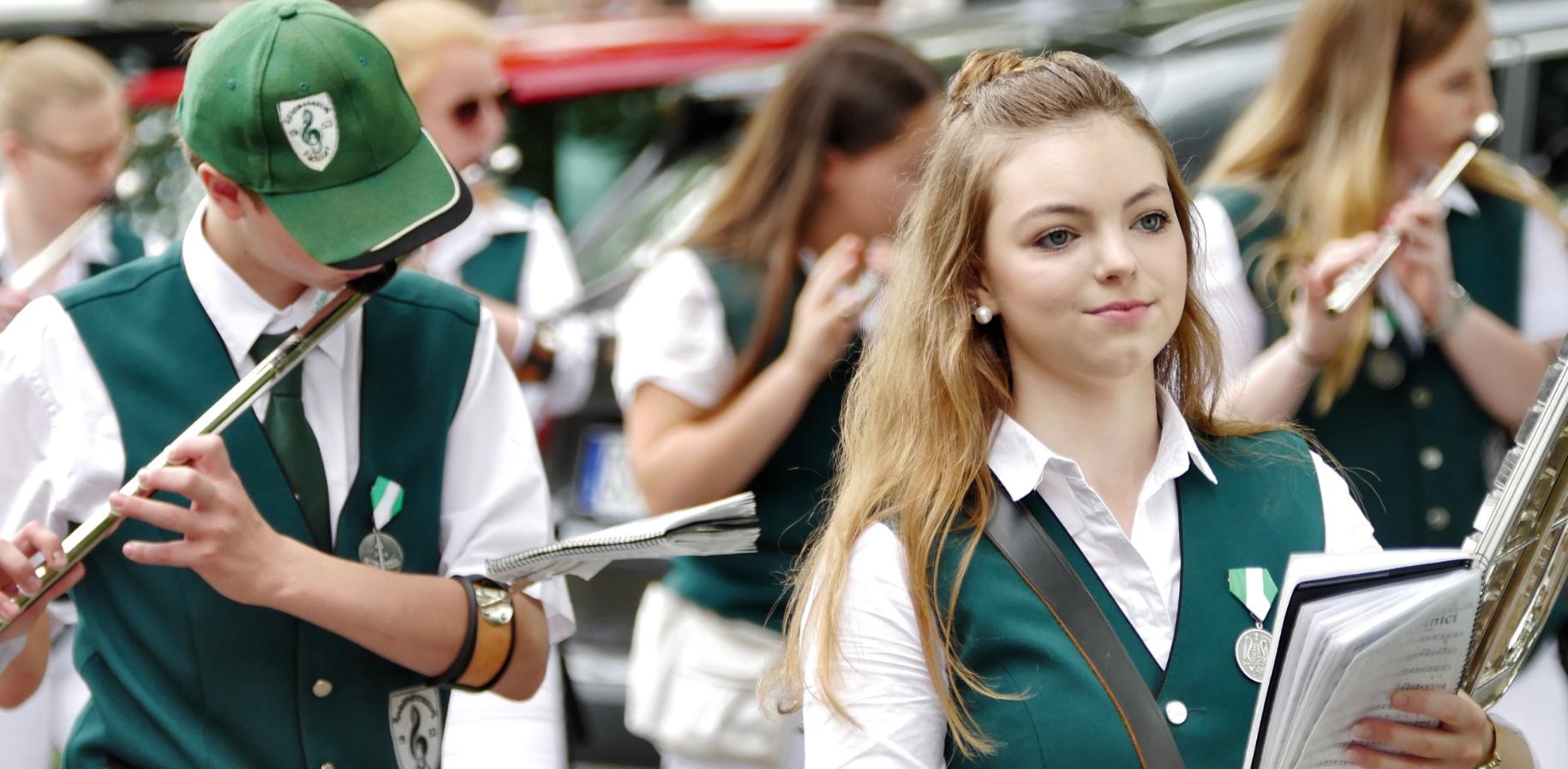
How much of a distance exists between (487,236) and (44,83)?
113cm

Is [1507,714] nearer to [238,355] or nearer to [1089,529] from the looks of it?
[1089,529]

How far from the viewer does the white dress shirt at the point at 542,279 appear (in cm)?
456

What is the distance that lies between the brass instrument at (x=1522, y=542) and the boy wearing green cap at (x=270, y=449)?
4.05 ft

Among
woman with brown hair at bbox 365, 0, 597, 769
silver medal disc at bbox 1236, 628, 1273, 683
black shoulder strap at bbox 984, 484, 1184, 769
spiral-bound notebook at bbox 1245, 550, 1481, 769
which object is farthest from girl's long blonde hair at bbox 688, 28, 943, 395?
spiral-bound notebook at bbox 1245, 550, 1481, 769

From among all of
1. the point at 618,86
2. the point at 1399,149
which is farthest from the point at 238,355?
the point at 618,86

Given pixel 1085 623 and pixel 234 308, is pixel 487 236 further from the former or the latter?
pixel 1085 623

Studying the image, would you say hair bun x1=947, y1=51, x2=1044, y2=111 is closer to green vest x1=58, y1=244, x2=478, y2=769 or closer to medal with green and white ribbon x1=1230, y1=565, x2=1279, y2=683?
medal with green and white ribbon x1=1230, y1=565, x2=1279, y2=683

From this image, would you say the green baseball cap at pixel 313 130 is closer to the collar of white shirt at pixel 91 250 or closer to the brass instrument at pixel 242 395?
the brass instrument at pixel 242 395

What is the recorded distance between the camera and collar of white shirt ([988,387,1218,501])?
2293mm

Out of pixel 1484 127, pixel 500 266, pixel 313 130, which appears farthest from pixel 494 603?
pixel 500 266

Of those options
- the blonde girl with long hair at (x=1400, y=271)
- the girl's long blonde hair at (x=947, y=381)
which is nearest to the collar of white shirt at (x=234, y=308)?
the girl's long blonde hair at (x=947, y=381)

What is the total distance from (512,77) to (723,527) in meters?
4.31

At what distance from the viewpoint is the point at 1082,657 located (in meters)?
2.17

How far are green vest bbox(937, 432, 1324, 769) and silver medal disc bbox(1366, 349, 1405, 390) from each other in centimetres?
126
